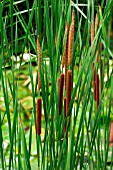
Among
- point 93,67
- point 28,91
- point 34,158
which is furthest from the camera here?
point 28,91

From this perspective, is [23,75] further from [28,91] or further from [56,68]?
[56,68]

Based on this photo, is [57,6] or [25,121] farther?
A: [25,121]

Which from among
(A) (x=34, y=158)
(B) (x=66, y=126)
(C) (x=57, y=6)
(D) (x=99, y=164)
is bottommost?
(A) (x=34, y=158)

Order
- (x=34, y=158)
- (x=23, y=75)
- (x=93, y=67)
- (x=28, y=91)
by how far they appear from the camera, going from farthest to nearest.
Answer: (x=23, y=75)
(x=28, y=91)
(x=34, y=158)
(x=93, y=67)

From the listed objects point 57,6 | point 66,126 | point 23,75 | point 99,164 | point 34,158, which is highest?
point 57,6

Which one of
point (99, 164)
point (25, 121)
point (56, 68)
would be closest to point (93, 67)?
point (56, 68)

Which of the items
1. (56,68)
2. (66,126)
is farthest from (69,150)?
(56,68)

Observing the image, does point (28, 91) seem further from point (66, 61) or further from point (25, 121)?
point (66, 61)

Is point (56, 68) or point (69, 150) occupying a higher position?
point (56, 68)

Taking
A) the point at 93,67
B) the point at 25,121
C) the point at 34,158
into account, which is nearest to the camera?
the point at 93,67
